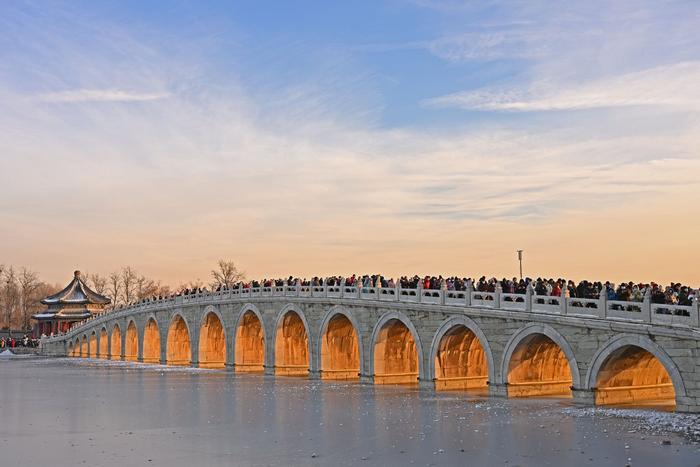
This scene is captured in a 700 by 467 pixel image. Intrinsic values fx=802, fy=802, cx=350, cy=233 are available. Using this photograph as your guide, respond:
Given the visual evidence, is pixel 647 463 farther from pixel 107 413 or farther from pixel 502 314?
pixel 107 413

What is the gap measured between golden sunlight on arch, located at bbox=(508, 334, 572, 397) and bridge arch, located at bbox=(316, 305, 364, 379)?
11.3 meters

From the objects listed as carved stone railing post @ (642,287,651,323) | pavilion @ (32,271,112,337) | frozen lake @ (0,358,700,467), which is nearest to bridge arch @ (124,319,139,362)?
pavilion @ (32,271,112,337)

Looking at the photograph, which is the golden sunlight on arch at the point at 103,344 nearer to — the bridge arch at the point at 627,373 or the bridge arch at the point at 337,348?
the bridge arch at the point at 337,348

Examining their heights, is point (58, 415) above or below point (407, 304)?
below

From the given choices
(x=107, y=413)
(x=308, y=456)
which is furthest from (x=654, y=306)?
(x=107, y=413)

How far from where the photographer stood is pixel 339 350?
3922 cm

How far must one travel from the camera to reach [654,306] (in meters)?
22.3

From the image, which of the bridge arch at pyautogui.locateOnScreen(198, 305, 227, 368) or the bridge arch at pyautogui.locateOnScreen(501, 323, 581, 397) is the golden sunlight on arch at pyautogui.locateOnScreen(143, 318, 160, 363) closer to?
the bridge arch at pyautogui.locateOnScreen(198, 305, 227, 368)

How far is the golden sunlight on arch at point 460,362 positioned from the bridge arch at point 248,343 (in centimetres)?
1670

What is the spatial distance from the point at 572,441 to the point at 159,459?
882cm

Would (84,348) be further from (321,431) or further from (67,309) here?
(321,431)

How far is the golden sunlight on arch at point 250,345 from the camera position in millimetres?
46656

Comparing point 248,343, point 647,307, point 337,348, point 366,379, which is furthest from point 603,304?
point 248,343

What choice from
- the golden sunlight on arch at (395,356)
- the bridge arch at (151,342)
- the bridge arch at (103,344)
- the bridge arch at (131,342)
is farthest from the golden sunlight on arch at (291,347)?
the bridge arch at (103,344)
